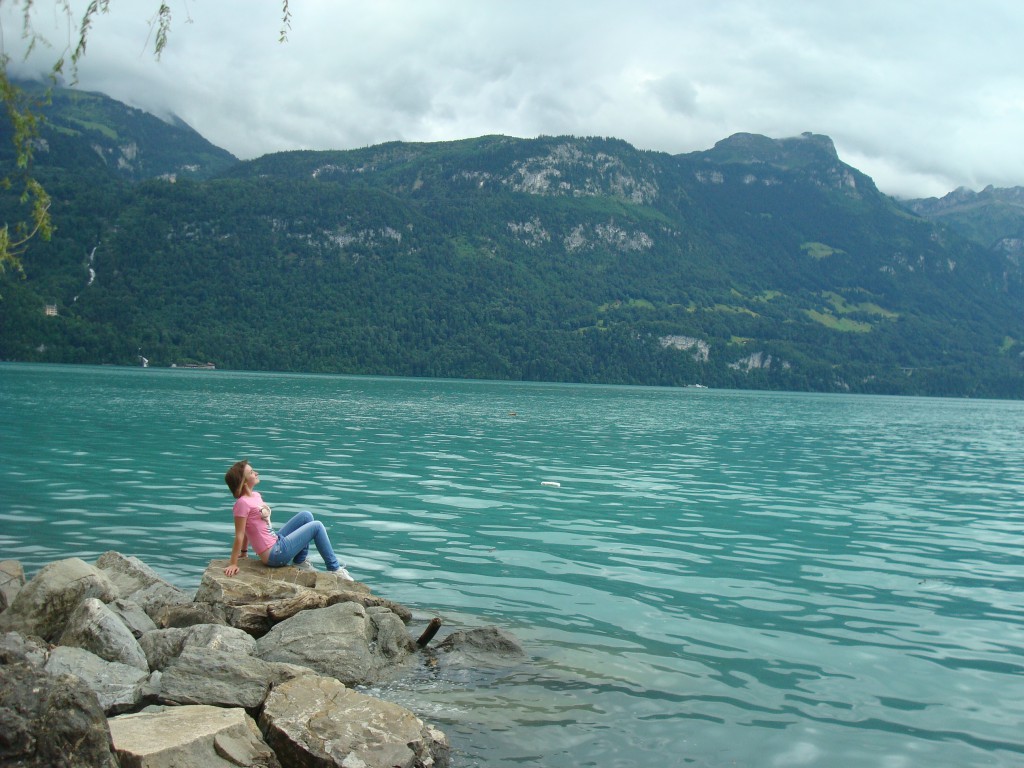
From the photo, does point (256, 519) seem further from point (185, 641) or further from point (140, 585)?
point (185, 641)

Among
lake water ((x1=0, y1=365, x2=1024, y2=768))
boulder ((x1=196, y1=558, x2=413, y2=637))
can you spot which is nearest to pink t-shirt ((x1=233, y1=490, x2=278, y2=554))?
boulder ((x1=196, y1=558, x2=413, y2=637))

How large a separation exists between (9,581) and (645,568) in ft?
37.3

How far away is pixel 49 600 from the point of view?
11617mm

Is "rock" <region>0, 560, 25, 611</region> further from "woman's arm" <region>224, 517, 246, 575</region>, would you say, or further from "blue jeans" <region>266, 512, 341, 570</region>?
"blue jeans" <region>266, 512, 341, 570</region>

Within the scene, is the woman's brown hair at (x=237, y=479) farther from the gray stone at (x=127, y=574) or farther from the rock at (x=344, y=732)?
the rock at (x=344, y=732)

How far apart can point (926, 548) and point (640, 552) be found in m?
7.39

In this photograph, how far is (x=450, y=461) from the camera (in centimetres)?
3703

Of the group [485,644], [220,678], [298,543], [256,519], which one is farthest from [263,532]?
[220,678]

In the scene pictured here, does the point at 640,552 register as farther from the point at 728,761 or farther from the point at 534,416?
the point at 534,416

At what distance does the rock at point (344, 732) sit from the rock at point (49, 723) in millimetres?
1940

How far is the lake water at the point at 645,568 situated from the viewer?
33.1ft

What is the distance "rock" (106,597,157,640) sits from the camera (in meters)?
11.4

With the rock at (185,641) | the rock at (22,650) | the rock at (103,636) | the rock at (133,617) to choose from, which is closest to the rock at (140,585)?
the rock at (133,617)

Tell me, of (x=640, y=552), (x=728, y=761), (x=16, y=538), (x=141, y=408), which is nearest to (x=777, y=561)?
(x=640, y=552)
